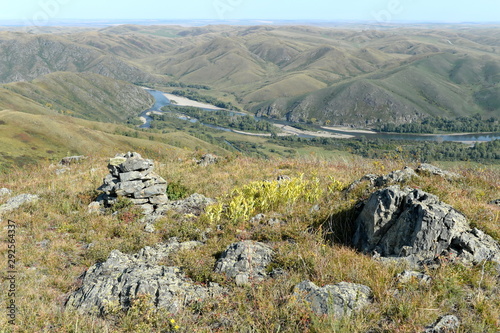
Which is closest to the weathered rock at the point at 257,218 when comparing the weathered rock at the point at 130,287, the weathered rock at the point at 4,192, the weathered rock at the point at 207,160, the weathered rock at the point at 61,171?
the weathered rock at the point at 130,287

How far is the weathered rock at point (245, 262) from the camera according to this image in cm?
773

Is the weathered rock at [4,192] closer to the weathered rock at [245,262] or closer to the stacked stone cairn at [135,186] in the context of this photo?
the stacked stone cairn at [135,186]

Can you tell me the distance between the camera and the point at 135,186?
1428 centimetres

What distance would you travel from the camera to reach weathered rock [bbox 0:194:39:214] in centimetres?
1366

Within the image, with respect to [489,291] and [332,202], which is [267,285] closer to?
[489,291]

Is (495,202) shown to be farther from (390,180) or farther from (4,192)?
(4,192)

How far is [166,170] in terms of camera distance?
68.1 feet

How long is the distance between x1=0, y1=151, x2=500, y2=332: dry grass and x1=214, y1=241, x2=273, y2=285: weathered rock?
318 mm

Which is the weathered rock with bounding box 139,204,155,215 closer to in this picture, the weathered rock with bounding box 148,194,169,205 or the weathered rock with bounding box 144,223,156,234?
the weathered rock with bounding box 148,194,169,205

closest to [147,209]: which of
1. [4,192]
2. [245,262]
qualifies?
[245,262]

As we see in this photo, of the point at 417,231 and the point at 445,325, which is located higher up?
the point at 417,231

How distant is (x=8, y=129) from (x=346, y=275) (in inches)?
6428

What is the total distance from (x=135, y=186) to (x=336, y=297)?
10.9 m

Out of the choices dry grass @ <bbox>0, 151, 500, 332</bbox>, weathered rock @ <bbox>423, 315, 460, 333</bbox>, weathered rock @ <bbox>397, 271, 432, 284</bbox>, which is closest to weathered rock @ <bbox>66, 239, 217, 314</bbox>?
dry grass @ <bbox>0, 151, 500, 332</bbox>
